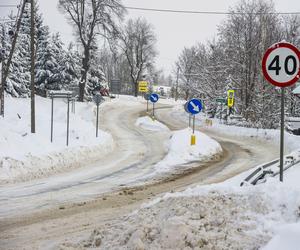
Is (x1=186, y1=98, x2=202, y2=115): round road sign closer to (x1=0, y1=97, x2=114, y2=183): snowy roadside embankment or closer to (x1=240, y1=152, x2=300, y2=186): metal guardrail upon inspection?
(x1=0, y1=97, x2=114, y2=183): snowy roadside embankment

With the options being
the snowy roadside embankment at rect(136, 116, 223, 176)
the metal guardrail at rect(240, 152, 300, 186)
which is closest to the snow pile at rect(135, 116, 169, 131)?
the snowy roadside embankment at rect(136, 116, 223, 176)

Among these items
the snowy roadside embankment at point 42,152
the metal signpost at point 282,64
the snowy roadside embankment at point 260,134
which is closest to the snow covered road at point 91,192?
the snowy roadside embankment at point 42,152

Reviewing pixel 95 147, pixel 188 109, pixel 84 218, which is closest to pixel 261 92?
pixel 188 109

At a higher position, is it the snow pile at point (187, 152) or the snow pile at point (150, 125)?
the snow pile at point (150, 125)

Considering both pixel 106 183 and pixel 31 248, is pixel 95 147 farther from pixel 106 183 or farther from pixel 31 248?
pixel 31 248

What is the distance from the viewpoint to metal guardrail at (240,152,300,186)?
7.45 m

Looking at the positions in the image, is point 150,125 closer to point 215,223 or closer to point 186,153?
point 186,153

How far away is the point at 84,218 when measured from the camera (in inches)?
291

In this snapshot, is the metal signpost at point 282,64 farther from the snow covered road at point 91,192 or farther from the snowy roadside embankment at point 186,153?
the snowy roadside embankment at point 186,153

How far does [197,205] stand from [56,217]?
3071 mm

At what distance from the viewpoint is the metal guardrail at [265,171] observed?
745cm

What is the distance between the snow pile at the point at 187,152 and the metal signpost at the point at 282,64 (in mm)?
7408

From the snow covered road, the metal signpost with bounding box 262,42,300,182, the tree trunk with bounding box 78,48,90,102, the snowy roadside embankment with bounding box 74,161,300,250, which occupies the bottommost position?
the snow covered road

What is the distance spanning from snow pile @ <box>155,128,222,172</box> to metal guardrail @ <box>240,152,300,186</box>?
455cm
